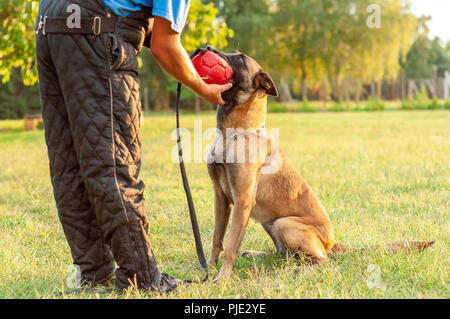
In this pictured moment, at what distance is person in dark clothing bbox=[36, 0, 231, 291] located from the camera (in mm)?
2561

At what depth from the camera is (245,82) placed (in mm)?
3342

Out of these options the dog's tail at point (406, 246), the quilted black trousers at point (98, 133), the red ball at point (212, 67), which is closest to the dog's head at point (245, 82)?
the red ball at point (212, 67)

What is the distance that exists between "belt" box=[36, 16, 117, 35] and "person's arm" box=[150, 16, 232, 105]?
25cm

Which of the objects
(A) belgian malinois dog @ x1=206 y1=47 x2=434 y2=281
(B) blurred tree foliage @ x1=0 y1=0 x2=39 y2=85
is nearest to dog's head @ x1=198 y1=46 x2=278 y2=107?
(A) belgian malinois dog @ x1=206 y1=47 x2=434 y2=281

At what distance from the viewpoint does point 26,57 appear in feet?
39.8

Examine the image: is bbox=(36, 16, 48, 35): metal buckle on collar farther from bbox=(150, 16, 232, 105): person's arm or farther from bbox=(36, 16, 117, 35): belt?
bbox=(150, 16, 232, 105): person's arm

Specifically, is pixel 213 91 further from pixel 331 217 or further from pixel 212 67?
pixel 331 217

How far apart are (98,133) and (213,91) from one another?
79 cm

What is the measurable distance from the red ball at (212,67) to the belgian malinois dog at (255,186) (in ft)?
0.35

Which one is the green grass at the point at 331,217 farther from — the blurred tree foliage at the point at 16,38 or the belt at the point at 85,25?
the blurred tree foliage at the point at 16,38

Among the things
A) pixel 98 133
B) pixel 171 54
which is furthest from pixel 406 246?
pixel 98 133

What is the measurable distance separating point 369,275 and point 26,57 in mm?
11423

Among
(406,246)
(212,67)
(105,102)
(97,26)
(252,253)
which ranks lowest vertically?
(252,253)

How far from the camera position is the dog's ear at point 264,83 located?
335cm
